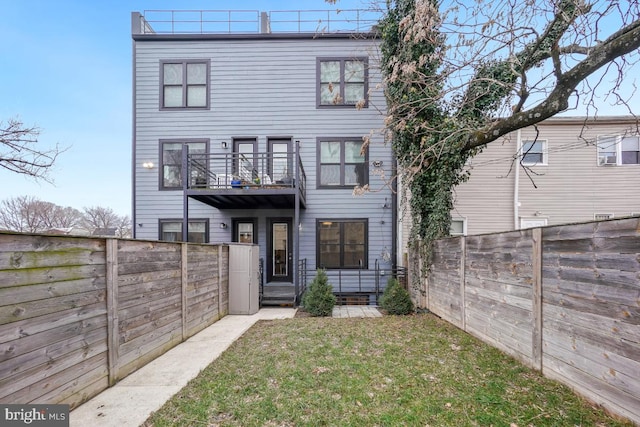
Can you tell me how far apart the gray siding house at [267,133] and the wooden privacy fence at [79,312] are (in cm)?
451

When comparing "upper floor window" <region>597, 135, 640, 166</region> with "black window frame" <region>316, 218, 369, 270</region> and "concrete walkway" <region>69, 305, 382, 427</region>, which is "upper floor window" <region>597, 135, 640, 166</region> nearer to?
"black window frame" <region>316, 218, 369, 270</region>

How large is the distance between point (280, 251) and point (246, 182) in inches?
100

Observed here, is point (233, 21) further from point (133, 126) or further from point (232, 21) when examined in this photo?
point (133, 126)

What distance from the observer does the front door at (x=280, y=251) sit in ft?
28.6

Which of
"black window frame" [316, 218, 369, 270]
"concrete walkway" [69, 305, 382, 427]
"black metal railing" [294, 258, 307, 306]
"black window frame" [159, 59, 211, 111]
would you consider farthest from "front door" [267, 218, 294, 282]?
"black window frame" [159, 59, 211, 111]

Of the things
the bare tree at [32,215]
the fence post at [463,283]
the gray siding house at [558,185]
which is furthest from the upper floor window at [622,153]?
the bare tree at [32,215]

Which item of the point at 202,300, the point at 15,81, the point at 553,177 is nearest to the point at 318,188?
the point at 202,300

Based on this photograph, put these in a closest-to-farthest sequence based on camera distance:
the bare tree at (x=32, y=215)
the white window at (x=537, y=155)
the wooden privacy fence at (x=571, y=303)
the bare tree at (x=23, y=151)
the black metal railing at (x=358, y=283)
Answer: the wooden privacy fence at (x=571, y=303)
the bare tree at (x=23, y=151)
the black metal railing at (x=358, y=283)
the white window at (x=537, y=155)
the bare tree at (x=32, y=215)

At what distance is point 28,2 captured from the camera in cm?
1047

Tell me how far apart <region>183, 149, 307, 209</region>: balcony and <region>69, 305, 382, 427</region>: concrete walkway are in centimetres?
324

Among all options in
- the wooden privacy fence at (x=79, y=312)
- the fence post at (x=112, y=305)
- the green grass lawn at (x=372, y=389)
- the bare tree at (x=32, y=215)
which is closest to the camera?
the wooden privacy fence at (x=79, y=312)

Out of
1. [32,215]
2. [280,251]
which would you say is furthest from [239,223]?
[32,215]

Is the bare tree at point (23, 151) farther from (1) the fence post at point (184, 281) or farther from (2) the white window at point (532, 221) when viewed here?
(2) the white window at point (532, 221)

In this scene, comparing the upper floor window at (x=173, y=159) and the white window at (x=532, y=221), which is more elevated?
the upper floor window at (x=173, y=159)
